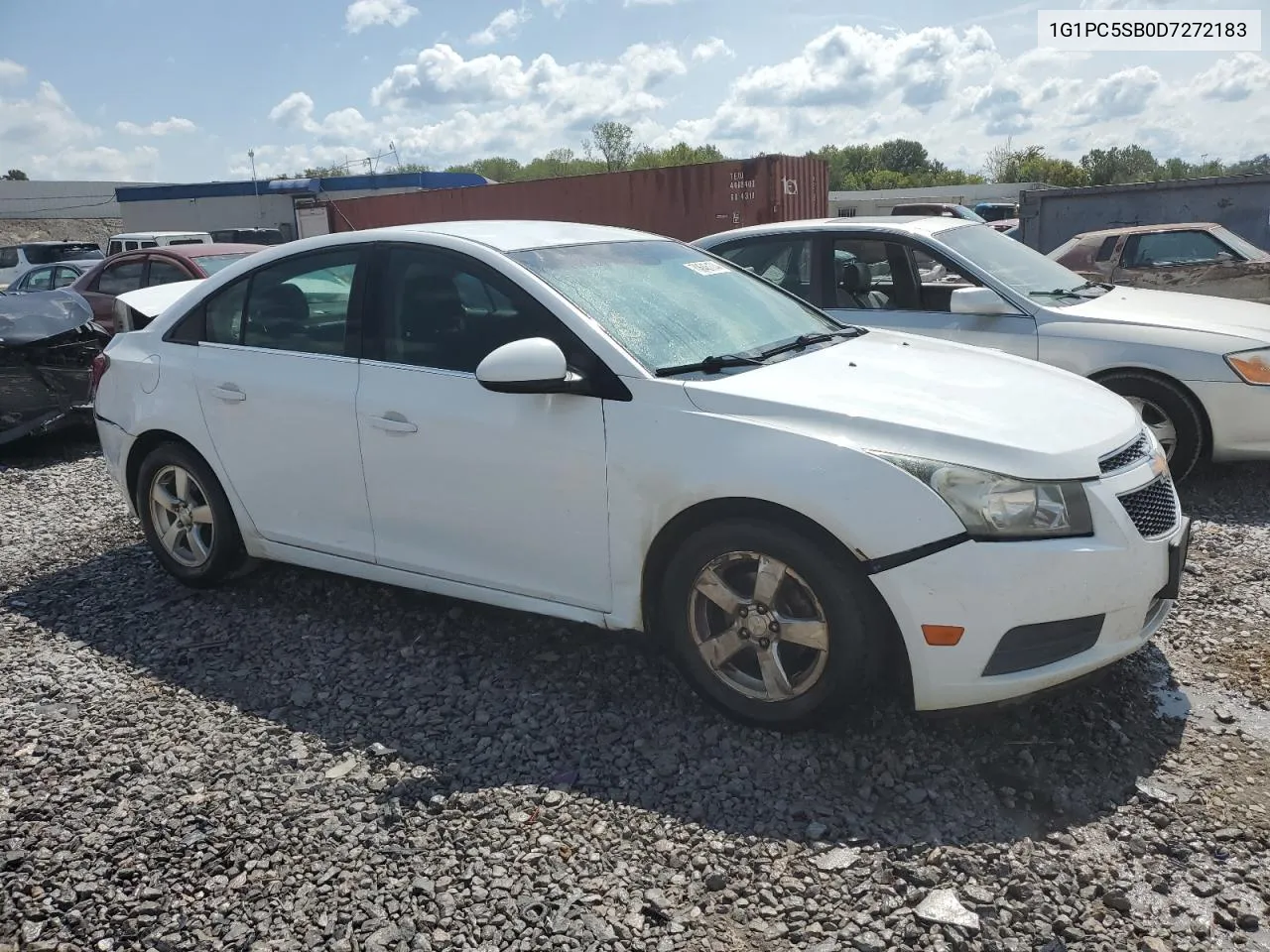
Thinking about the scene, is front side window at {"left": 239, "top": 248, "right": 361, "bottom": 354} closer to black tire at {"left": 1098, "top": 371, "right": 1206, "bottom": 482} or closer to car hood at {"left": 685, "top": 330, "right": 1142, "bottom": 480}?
car hood at {"left": 685, "top": 330, "right": 1142, "bottom": 480}

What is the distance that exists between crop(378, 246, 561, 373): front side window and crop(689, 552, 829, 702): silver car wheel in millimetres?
1050

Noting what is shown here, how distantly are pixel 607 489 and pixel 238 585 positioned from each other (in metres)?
2.33

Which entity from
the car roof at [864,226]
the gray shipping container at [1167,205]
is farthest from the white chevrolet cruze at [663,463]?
the gray shipping container at [1167,205]

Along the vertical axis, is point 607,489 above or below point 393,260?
below

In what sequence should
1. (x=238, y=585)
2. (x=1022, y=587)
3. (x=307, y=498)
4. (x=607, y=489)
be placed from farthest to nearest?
1. (x=238, y=585)
2. (x=307, y=498)
3. (x=607, y=489)
4. (x=1022, y=587)

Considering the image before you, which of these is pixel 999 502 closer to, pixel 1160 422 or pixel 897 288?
pixel 1160 422

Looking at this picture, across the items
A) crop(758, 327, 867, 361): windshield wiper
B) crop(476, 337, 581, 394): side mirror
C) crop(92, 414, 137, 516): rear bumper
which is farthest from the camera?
crop(92, 414, 137, 516): rear bumper

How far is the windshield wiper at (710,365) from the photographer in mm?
3453

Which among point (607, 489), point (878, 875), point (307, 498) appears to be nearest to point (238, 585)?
point (307, 498)

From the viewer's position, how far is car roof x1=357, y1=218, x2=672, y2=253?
3.98 meters

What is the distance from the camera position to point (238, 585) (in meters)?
4.81

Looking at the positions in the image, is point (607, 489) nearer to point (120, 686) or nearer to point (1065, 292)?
point (120, 686)

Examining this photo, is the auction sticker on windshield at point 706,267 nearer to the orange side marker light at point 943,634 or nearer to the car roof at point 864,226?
the orange side marker light at point 943,634

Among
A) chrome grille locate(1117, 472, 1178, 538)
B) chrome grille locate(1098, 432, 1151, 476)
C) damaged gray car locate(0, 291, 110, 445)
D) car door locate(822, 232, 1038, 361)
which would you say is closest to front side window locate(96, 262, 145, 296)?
damaged gray car locate(0, 291, 110, 445)
